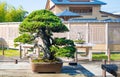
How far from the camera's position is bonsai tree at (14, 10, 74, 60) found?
10609 millimetres

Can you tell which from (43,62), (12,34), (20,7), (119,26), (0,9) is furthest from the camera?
(20,7)

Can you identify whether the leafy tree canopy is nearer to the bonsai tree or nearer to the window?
the bonsai tree

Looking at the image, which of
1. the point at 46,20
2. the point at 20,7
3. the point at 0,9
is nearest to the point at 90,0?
the point at 20,7

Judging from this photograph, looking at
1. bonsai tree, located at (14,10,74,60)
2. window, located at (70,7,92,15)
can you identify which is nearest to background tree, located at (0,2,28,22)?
window, located at (70,7,92,15)

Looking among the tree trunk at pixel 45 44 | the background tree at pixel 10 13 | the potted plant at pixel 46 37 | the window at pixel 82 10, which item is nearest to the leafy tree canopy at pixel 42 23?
the potted plant at pixel 46 37

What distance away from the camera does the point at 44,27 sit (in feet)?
35.1

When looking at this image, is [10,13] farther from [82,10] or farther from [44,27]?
[44,27]

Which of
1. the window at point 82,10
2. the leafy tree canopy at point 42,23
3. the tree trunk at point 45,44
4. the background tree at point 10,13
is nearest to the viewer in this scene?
the leafy tree canopy at point 42,23

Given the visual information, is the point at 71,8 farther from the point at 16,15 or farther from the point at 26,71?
the point at 26,71

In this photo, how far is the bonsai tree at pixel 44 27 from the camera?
1061 cm

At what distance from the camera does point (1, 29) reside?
2317cm

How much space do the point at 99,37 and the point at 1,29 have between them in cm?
731

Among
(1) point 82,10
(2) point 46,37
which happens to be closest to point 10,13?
(1) point 82,10

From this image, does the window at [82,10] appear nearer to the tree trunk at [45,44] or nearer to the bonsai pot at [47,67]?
the tree trunk at [45,44]
